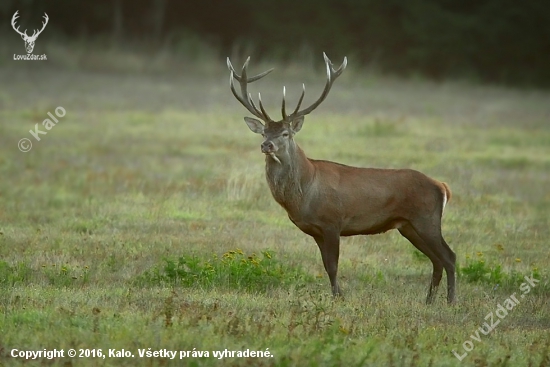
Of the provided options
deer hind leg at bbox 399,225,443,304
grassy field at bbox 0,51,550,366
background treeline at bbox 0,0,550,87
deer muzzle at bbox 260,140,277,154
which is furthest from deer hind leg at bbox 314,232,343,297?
background treeline at bbox 0,0,550,87

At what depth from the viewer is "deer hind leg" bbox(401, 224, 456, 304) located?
927 cm

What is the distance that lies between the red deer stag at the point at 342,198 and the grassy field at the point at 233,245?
51cm

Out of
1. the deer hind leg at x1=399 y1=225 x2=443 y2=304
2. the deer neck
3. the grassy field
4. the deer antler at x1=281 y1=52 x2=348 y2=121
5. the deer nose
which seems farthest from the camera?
the deer hind leg at x1=399 y1=225 x2=443 y2=304

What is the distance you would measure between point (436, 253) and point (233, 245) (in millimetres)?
2474

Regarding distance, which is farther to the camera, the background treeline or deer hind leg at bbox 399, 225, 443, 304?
the background treeline

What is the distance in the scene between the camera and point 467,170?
16.7m

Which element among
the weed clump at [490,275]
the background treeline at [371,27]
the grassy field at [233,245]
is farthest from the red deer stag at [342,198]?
the background treeline at [371,27]

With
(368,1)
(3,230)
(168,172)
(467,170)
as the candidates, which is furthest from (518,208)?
(368,1)

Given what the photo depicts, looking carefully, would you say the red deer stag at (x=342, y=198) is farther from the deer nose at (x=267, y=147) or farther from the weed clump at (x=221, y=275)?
the weed clump at (x=221, y=275)

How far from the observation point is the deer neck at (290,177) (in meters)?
8.96

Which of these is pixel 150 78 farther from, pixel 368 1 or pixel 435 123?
pixel 368 1

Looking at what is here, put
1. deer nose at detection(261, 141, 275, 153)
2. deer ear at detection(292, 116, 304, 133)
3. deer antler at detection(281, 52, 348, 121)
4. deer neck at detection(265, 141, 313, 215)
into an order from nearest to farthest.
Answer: deer nose at detection(261, 141, 275, 153), deer neck at detection(265, 141, 313, 215), deer antler at detection(281, 52, 348, 121), deer ear at detection(292, 116, 304, 133)

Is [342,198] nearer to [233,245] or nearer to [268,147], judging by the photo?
[268,147]

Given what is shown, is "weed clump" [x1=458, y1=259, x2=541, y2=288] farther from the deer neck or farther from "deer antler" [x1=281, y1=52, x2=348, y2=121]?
"deer antler" [x1=281, y1=52, x2=348, y2=121]
